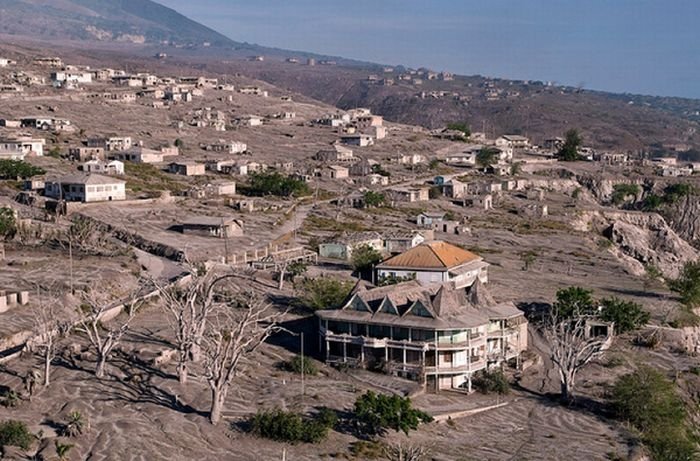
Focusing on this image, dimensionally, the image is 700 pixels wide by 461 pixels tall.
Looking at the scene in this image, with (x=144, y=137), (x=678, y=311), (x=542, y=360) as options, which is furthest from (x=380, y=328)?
(x=144, y=137)

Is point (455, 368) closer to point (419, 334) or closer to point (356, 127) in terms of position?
point (419, 334)

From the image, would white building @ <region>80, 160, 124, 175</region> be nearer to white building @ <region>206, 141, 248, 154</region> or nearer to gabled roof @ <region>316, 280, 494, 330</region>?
white building @ <region>206, 141, 248, 154</region>

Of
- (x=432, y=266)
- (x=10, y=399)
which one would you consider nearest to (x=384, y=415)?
(x=10, y=399)

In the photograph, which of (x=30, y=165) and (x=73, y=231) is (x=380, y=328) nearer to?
(x=73, y=231)

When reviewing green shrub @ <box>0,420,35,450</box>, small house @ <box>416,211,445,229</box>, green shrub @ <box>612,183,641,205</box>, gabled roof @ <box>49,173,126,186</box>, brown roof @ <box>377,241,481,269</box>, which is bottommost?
green shrub @ <box>612,183,641,205</box>

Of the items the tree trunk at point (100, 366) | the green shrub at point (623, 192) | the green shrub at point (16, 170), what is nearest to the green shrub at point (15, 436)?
the tree trunk at point (100, 366)

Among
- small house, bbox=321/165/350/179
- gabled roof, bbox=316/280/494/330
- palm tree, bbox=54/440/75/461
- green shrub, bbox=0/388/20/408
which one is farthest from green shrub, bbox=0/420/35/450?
small house, bbox=321/165/350/179
